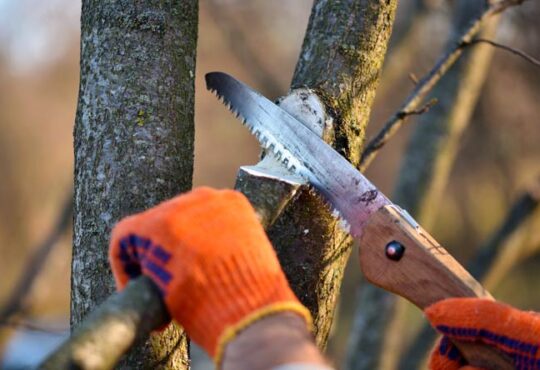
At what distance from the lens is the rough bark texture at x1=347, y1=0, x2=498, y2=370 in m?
5.16

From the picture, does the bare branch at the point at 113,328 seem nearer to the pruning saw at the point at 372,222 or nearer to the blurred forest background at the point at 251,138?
the pruning saw at the point at 372,222

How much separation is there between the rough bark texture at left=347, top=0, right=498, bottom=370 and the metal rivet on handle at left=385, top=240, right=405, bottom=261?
3439 mm

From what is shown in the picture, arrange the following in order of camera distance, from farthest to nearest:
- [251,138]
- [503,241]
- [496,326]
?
[251,138] → [503,241] → [496,326]

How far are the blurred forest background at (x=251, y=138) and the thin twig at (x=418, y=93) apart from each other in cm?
229

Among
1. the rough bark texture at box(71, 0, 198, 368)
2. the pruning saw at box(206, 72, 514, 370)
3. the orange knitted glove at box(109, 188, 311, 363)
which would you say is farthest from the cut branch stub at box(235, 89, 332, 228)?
the orange knitted glove at box(109, 188, 311, 363)

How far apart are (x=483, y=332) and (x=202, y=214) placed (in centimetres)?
64

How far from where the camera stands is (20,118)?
14.4m

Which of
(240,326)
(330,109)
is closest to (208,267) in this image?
(240,326)

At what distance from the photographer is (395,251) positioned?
5.79ft

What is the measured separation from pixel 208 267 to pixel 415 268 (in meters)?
0.56

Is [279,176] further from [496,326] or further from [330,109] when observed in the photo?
[496,326]

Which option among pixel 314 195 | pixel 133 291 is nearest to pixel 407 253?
pixel 314 195

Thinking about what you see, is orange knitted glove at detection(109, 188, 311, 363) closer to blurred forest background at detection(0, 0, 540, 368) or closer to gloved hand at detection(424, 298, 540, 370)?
gloved hand at detection(424, 298, 540, 370)

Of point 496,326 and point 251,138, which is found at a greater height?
point 496,326
